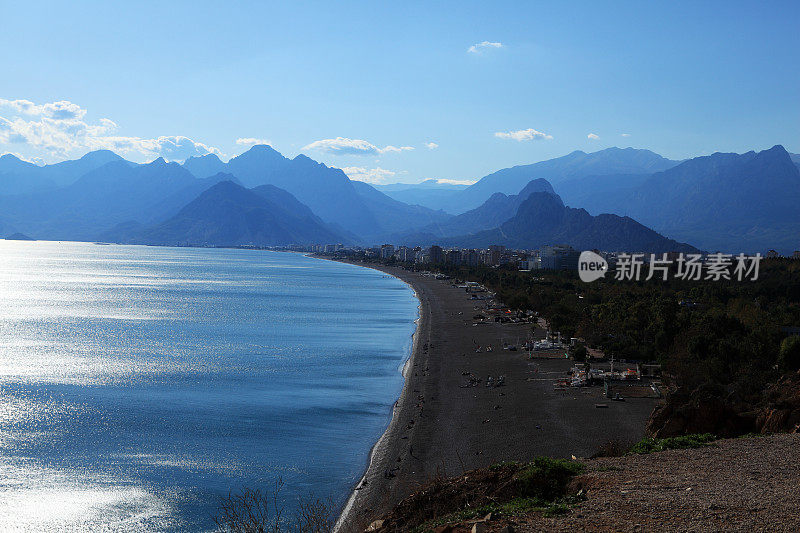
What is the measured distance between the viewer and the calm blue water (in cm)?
1730

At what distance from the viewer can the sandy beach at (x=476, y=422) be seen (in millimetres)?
17828

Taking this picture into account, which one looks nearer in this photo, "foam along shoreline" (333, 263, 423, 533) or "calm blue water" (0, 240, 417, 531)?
"foam along shoreline" (333, 263, 423, 533)

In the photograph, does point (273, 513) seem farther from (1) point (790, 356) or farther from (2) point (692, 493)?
(1) point (790, 356)

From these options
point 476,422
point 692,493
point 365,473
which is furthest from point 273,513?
point 692,493

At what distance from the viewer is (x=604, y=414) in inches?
933

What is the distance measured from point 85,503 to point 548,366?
2392cm

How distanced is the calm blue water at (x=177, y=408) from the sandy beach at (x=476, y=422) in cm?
117

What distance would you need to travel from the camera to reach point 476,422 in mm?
23266

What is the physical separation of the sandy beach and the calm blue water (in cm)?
117

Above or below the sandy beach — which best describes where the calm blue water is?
below

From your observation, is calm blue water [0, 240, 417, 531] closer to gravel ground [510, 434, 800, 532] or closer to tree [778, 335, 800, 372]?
gravel ground [510, 434, 800, 532]

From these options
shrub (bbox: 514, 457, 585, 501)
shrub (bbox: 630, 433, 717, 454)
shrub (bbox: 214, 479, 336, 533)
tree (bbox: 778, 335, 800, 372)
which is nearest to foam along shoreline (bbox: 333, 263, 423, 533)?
shrub (bbox: 214, 479, 336, 533)

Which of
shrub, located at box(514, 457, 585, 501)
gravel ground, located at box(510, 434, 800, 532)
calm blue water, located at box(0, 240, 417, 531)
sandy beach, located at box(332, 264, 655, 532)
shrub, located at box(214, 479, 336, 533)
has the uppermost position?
gravel ground, located at box(510, 434, 800, 532)

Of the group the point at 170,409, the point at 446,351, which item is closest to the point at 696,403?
the point at 170,409
